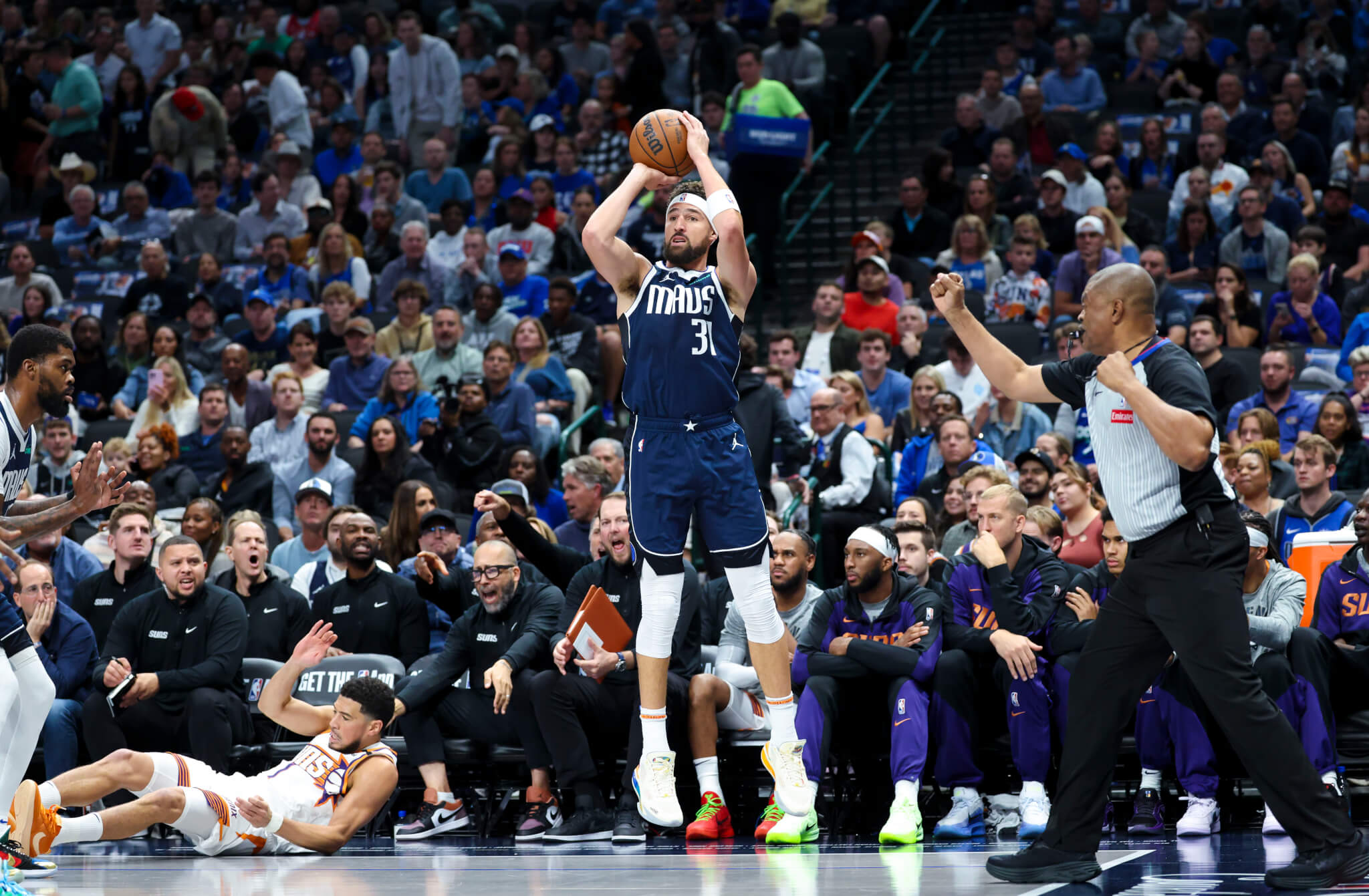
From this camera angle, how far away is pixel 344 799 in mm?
8203

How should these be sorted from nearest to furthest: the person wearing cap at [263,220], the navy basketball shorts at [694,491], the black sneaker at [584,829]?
1. the navy basketball shorts at [694,491]
2. the black sneaker at [584,829]
3. the person wearing cap at [263,220]

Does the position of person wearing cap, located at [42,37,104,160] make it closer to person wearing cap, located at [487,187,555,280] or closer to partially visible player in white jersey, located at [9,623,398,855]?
person wearing cap, located at [487,187,555,280]

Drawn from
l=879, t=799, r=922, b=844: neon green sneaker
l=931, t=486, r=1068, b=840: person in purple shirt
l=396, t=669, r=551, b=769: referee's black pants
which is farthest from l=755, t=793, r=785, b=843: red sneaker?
l=396, t=669, r=551, b=769: referee's black pants

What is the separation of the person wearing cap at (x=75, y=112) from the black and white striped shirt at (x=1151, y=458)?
18.7 m

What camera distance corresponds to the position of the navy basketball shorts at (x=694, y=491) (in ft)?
21.6

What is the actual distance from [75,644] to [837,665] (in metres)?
4.78

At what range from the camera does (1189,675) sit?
18.6 ft

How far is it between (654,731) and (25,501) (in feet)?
9.24

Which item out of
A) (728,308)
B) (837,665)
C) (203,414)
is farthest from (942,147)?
(728,308)

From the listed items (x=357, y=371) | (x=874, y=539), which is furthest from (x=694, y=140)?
(x=357, y=371)

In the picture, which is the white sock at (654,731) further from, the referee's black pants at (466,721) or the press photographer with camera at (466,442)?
the press photographer with camera at (466,442)

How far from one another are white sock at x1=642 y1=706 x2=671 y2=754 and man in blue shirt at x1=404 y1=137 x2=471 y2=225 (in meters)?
12.4

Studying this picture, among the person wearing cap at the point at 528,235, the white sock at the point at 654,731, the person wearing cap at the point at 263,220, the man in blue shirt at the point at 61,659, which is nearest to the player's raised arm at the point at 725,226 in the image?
the white sock at the point at 654,731

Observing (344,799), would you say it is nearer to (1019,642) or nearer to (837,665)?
(837,665)
